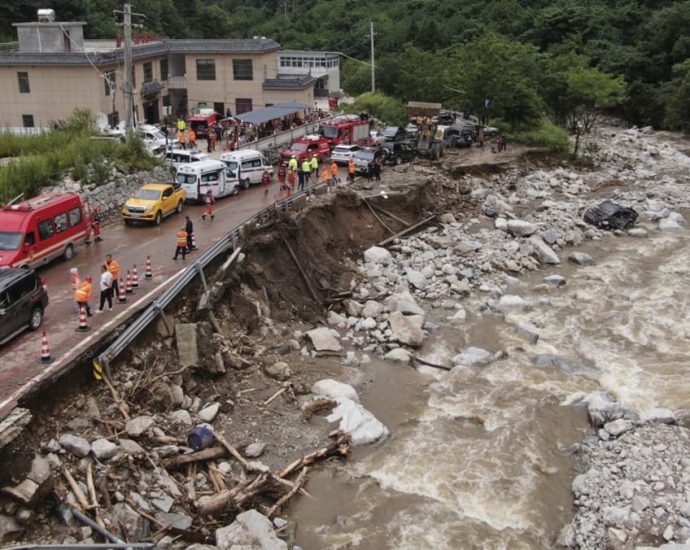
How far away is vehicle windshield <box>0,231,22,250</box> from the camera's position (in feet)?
71.0

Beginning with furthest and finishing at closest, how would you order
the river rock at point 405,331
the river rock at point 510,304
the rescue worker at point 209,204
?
the rescue worker at point 209,204 < the river rock at point 510,304 < the river rock at point 405,331

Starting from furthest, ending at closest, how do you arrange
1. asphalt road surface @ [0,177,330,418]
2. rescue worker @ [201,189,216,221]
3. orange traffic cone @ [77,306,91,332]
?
rescue worker @ [201,189,216,221] → orange traffic cone @ [77,306,91,332] → asphalt road surface @ [0,177,330,418]

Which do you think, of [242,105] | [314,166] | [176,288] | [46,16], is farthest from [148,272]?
[242,105]

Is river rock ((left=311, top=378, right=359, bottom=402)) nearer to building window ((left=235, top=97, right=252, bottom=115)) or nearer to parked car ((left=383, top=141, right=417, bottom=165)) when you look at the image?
parked car ((left=383, top=141, right=417, bottom=165))

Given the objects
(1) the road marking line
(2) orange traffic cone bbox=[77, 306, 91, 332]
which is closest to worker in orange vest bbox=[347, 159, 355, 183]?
(1) the road marking line

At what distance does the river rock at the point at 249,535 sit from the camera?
1378 cm

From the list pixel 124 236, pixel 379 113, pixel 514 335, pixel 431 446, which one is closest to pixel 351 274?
pixel 514 335

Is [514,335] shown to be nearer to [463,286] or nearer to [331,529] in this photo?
[463,286]

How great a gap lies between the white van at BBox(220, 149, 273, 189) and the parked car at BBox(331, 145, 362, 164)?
5.08 meters

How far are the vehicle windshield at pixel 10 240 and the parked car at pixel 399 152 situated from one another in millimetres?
23709

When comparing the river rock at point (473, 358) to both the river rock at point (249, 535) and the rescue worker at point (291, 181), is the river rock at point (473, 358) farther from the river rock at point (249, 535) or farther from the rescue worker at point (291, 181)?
the rescue worker at point (291, 181)

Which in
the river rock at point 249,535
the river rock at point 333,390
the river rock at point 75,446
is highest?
the river rock at point 75,446

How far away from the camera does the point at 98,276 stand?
75.5ft

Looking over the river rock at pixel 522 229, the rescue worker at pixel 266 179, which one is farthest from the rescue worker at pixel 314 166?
the river rock at pixel 522 229
